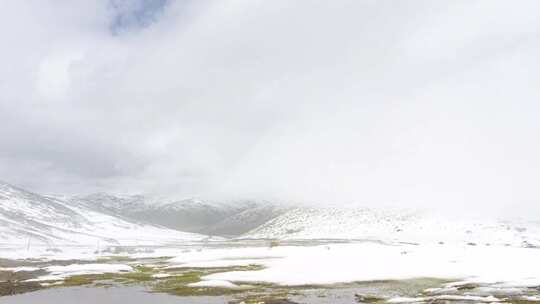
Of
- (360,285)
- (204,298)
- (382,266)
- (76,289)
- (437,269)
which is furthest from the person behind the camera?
(382,266)

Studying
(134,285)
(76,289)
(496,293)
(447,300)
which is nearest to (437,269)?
(496,293)

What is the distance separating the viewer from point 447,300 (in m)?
49.7

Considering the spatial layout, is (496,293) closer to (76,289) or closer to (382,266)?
(382,266)

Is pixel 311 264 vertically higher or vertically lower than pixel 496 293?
higher

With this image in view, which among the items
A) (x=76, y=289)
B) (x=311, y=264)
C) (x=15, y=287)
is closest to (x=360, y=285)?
(x=311, y=264)

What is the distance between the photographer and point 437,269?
85625mm

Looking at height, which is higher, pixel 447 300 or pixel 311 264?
pixel 311 264

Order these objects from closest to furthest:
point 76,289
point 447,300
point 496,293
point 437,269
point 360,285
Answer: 1. point 447,300
2. point 496,293
3. point 360,285
4. point 76,289
5. point 437,269

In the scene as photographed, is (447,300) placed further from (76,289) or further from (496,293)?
(76,289)

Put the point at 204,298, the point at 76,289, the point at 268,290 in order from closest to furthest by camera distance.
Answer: the point at 204,298
the point at 268,290
the point at 76,289

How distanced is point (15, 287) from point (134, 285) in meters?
16.4

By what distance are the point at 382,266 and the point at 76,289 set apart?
47617 mm

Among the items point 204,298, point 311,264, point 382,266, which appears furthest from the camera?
point 311,264

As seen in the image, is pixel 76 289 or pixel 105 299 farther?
pixel 76 289
